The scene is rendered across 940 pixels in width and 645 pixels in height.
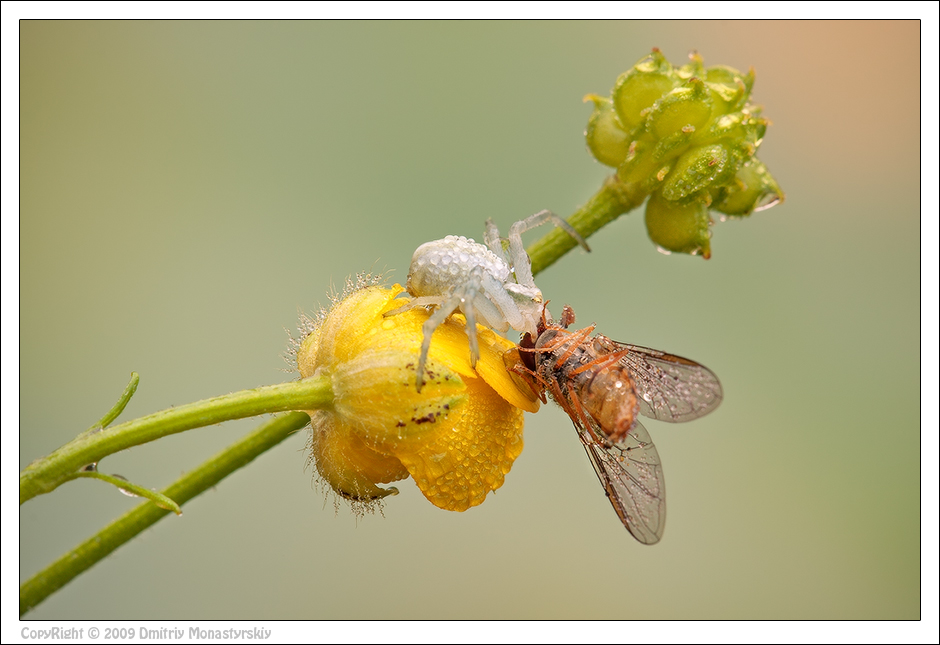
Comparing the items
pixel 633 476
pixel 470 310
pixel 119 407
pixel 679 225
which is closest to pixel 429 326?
pixel 470 310

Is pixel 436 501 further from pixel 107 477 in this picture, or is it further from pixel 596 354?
pixel 107 477

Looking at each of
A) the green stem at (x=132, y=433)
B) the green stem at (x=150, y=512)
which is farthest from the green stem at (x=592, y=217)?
the green stem at (x=132, y=433)

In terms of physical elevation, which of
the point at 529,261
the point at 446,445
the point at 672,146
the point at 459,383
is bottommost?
the point at 446,445

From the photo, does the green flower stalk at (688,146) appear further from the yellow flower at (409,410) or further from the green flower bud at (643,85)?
the yellow flower at (409,410)

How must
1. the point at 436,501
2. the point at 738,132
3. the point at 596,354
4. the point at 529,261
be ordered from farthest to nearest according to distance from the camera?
the point at 529,261
the point at 738,132
the point at 596,354
the point at 436,501

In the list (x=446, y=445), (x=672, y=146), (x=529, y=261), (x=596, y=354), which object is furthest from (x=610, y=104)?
(x=446, y=445)

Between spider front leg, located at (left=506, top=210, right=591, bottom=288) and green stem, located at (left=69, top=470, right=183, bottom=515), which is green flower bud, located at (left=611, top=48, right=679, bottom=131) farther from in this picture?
green stem, located at (left=69, top=470, right=183, bottom=515)

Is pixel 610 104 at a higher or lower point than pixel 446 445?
higher

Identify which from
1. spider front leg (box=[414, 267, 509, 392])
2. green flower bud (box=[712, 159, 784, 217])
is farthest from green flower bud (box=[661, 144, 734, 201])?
spider front leg (box=[414, 267, 509, 392])

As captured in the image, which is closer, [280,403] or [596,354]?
[280,403]
